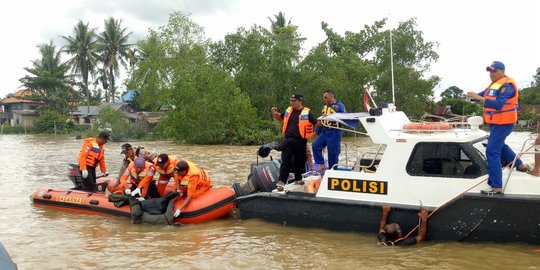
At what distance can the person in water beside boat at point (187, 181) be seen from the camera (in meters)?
7.90

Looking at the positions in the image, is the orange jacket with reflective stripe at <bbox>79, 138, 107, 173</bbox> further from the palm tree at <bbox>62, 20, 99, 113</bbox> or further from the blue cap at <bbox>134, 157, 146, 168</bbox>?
the palm tree at <bbox>62, 20, 99, 113</bbox>

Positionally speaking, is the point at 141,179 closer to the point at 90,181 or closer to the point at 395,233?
the point at 90,181

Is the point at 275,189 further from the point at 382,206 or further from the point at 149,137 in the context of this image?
the point at 149,137

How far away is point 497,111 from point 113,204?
6.13m

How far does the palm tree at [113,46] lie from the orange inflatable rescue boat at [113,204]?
4554 centimetres

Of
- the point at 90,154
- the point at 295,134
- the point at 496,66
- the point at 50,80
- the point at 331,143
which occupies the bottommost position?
the point at 90,154

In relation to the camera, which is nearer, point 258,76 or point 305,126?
point 305,126

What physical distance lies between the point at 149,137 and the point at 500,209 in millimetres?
34813

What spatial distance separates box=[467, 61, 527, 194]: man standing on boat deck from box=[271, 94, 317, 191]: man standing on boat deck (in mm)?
2550

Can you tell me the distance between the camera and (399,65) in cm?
3969

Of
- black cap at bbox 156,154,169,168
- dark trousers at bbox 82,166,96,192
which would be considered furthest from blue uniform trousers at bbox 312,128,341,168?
Answer: dark trousers at bbox 82,166,96,192

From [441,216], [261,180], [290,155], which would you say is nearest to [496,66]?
[441,216]

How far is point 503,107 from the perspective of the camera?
5.88 meters

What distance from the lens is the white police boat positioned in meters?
6.04
